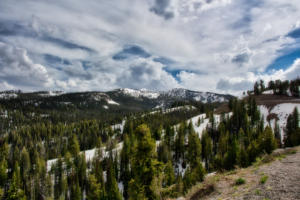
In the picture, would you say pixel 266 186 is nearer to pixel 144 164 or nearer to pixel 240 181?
pixel 240 181

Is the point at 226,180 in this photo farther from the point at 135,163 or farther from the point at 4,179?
the point at 4,179

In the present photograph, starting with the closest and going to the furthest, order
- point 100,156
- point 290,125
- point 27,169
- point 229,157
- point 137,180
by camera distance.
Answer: point 137,180 → point 229,157 → point 290,125 → point 27,169 → point 100,156

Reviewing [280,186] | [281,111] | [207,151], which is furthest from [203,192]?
[281,111]

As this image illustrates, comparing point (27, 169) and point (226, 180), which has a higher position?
point (226, 180)

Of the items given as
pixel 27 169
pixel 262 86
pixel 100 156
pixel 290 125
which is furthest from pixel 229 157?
pixel 262 86

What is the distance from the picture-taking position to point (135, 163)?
16.6 meters

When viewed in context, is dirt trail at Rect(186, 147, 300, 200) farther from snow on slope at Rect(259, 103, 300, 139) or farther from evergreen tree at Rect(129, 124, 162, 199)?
snow on slope at Rect(259, 103, 300, 139)

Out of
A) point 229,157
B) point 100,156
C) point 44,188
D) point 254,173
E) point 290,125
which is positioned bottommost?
point 44,188

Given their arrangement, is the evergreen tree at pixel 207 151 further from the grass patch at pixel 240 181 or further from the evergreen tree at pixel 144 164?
the grass patch at pixel 240 181

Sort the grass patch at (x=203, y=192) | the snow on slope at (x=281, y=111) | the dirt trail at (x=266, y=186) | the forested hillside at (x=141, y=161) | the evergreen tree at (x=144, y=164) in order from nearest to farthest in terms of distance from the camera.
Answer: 1. the dirt trail at (x=266, y=186)
2. the grass patch at (x=203, y=192)
3. the evergreen tree at (x=144, y=164)
4. the forested hillside at (x=141, y=161)
5. the snow on slope at (x=281, y=111)

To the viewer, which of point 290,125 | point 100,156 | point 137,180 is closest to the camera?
point 137,180

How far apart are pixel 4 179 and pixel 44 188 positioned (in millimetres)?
24525

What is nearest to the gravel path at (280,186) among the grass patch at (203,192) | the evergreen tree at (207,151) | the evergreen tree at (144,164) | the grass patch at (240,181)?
the grass patch at (240,181)

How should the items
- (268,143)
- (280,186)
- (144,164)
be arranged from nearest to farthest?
(280,186) → (144,164) → (268,143)
